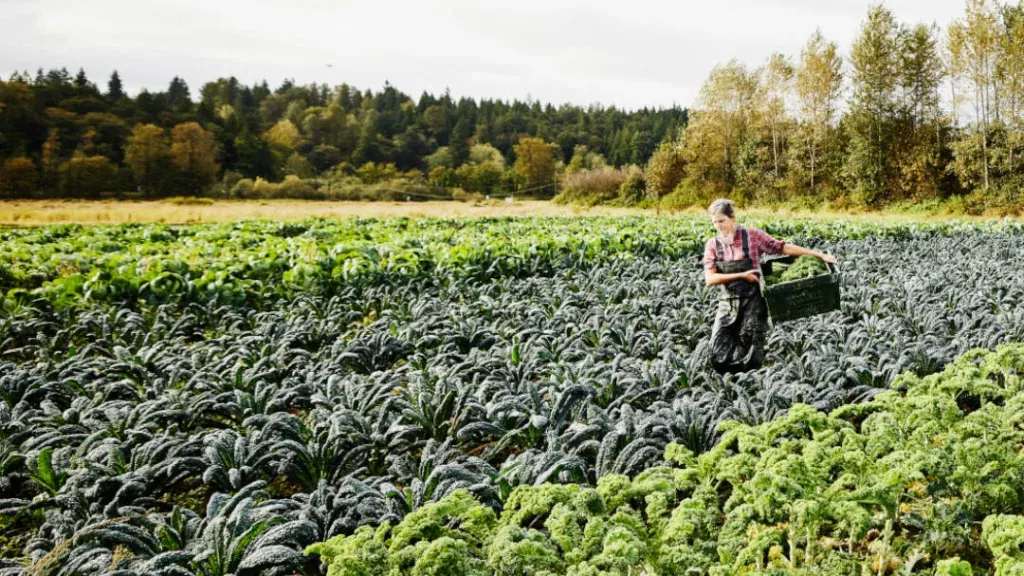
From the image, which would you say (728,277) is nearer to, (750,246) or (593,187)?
(750,246)

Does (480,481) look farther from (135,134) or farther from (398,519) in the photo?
(135,134)

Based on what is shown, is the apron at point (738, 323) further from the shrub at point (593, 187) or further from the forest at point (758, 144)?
the shrub at point (593, 187)

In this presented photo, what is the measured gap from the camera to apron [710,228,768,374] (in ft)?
16.5

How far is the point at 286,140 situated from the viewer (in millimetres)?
84625

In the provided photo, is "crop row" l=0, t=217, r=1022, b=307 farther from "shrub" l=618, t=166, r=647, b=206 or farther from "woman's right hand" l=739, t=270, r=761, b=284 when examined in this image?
"shrub" l=618, t=166, r=647, b=206

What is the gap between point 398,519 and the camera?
2711 millimetres

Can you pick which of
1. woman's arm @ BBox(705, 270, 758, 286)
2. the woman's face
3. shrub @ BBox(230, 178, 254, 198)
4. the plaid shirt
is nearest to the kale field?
woman's arm @ BBox(705, 270, 758, 286)

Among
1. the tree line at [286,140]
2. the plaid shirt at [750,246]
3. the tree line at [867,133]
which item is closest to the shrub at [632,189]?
the tree line at [867,133]

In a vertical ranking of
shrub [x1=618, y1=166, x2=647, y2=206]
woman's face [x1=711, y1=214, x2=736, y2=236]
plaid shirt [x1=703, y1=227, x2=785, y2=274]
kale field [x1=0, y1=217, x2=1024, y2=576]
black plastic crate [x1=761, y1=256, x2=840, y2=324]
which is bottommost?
kale field [x1=0, y1=217, x2=1024, y2=576]

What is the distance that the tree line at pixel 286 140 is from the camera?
3662 centimetres

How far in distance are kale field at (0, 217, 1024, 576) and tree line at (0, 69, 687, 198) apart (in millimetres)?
35417

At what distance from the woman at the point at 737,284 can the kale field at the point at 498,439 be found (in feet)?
0.90

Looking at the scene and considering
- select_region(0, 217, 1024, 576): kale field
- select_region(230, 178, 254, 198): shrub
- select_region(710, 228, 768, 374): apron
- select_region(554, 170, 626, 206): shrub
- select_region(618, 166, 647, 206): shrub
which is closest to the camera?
select_region(0, 217, 1024, 576): kale field

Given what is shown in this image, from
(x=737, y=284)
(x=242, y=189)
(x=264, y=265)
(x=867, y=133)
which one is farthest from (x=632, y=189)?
(x=737, y=284)
